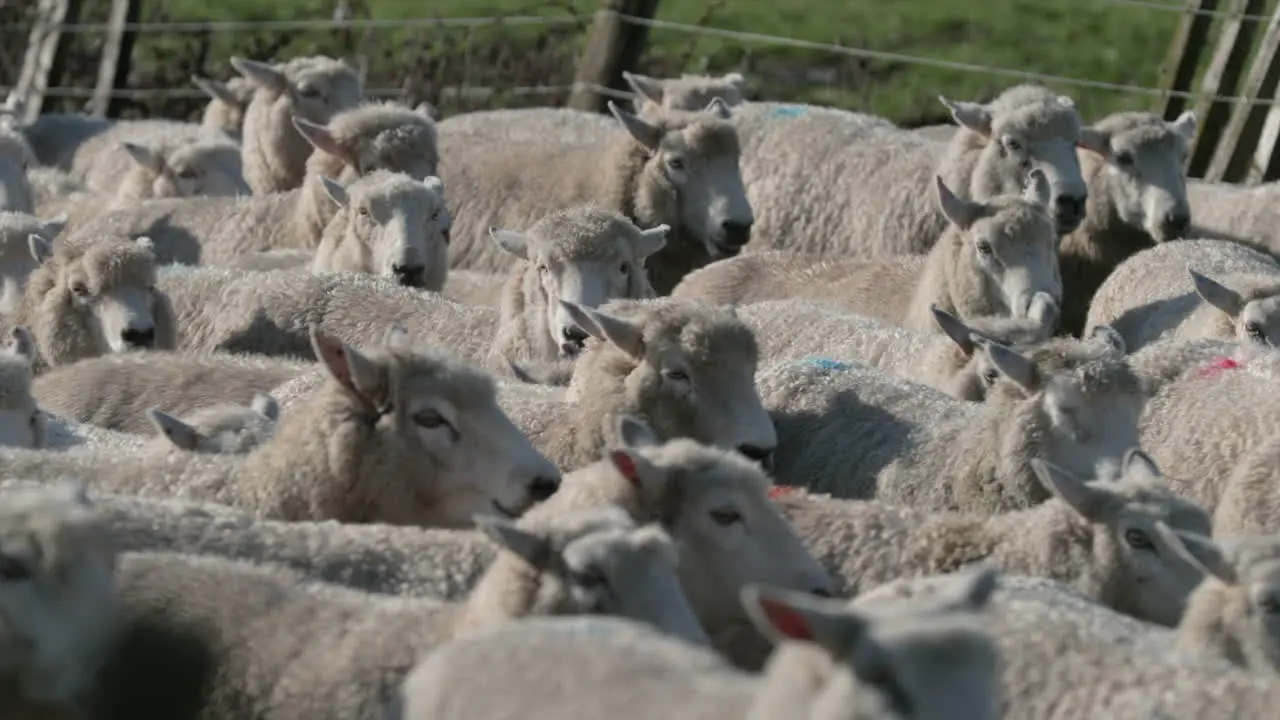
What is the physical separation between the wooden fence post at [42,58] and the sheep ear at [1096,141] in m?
6.33

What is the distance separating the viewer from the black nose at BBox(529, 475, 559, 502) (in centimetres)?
555

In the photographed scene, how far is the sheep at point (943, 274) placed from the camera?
8859mm

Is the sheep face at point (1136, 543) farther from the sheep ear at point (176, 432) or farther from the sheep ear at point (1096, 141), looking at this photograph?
the sheep ear at point (1096, 141)

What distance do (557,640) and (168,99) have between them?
1175cm

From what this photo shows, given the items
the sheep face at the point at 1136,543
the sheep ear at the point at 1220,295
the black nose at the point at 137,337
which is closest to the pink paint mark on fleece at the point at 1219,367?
the sheep ear at the point at 1220,295

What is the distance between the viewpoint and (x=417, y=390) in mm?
5605

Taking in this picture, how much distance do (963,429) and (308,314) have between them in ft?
8.19

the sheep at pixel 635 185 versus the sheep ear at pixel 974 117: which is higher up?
the sheep ear at pixel 974 117

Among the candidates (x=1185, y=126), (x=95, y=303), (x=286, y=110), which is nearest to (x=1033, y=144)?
(x=1185, y=126)

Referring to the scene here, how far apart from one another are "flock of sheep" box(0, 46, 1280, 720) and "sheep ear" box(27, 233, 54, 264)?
0.05 feet

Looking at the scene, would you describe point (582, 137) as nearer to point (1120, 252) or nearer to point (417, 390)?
point (1120, 252)

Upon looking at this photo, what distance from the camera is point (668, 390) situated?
6.50 metres

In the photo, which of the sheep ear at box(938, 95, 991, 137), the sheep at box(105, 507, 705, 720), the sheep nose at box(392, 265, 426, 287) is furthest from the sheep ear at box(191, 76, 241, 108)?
the sheep at box(105, 507, 705, 720)

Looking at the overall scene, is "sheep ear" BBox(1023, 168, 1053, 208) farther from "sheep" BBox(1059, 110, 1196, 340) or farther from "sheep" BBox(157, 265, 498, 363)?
"sheep" BBox(157, 265, 498, 363)
